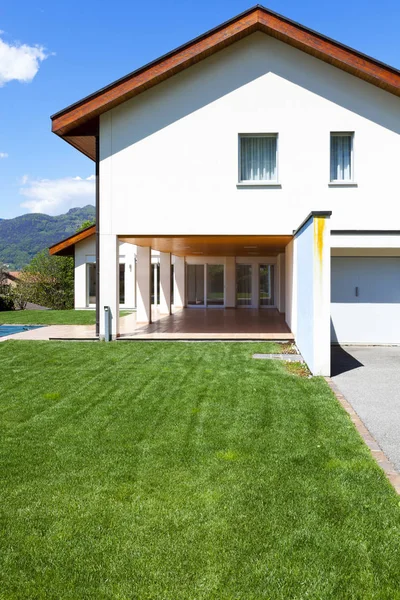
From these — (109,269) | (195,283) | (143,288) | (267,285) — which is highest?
(109,269)

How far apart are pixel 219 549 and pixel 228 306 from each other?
25.8m

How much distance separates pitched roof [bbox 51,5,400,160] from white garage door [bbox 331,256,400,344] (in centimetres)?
474

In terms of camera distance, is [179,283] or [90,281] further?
[179,283]

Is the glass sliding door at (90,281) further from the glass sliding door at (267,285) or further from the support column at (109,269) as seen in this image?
the support column at (109,269)

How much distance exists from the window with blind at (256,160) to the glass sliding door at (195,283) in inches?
639

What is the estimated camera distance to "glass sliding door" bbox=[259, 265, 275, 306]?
2931 centimetres

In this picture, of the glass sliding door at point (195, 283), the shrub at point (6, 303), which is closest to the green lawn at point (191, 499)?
the shrub at point (6, 303)

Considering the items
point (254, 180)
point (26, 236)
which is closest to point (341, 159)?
point (254, 180)

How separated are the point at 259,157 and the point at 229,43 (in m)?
3.19

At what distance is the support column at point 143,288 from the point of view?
20016mm

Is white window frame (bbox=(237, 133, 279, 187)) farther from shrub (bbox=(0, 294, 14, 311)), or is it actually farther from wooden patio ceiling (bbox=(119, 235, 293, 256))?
shrub (bbox=(0, 294, 14, 311))

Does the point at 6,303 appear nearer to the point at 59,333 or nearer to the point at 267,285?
the point at 59,333

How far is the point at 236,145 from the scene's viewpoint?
14.2 m

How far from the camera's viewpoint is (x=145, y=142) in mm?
14352
